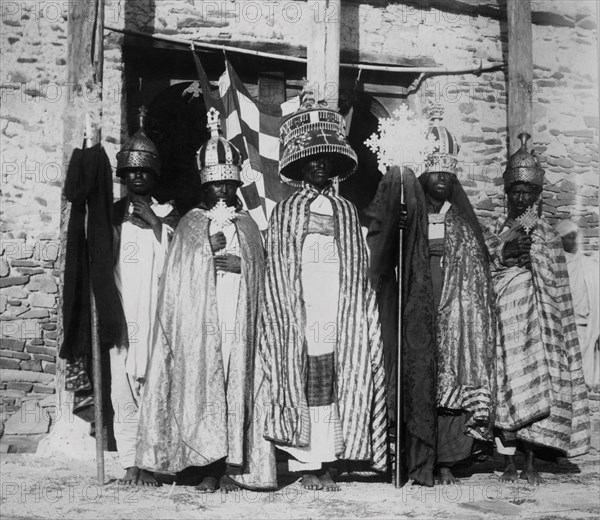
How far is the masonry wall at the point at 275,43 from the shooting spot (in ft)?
25.5

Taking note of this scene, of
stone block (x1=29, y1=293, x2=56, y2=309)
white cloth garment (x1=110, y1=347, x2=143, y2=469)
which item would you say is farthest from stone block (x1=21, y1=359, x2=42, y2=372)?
white cloth garment (x1=110, y1=347, x2=143, y2=469)

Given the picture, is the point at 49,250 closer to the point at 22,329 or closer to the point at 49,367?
the point at 22,329

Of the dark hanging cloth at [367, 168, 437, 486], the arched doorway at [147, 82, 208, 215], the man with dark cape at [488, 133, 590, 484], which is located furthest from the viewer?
the arched doorway at [147, 82, 208, 215]

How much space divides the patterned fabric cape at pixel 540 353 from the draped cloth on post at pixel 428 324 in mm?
197

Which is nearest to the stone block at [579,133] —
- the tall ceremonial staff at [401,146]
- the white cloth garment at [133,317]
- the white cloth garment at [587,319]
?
the white cloth garment at [587,319]

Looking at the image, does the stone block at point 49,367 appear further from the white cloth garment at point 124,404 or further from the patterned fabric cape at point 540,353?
the patterned fabric cape at point 540,353

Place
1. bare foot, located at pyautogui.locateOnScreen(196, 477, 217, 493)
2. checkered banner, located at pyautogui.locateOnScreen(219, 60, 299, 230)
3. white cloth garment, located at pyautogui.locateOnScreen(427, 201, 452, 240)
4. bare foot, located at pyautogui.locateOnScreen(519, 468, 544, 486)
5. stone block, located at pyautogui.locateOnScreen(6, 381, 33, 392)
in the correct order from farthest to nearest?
stone block, located at pyautogui.locateOnScreen(6, 381, 33, 392) < checkered banner, located at pyautogui.locateOnScreen(219, 60, 299, 230) < white cloth garment, located at pyautogui.locateOnScreen(427, 201, 452, 240) < bare foot, located at pyautogui.locateOnScreen(519, 468, 544, 486) < bare foot, located at pyautogui.locateOnScreen(196, 477, 217, 493)

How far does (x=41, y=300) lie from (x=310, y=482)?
3.51 metres

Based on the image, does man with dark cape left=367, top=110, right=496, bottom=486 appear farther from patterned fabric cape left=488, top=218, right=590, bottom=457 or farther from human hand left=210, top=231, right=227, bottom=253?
human hand left=210, top=231, right=227, bottom=253

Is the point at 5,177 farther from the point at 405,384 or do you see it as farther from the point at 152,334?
the point at 405,384

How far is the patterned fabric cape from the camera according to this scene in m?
5.90

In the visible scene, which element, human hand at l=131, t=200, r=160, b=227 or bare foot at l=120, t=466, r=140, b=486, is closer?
bare foot at l=120, t=466, r=140, b=486

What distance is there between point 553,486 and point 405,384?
1209 millimetres

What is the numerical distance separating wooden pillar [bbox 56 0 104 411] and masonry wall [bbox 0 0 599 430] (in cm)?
17
